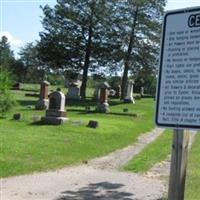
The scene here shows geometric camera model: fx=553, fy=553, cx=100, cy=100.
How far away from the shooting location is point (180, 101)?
11.6 feet

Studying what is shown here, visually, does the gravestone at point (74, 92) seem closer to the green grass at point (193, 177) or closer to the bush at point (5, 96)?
the bush at point (5, 96)

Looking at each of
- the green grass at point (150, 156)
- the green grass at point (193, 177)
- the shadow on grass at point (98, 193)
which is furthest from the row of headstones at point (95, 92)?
the shadow on grass at point (98, 193)

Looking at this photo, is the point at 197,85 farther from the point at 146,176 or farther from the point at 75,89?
the point at 75,89

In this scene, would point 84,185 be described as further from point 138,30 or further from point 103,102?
point 138,30

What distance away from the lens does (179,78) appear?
3.56 m

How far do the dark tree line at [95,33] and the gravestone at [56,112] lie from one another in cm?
2719

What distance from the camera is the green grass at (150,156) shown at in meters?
14.1

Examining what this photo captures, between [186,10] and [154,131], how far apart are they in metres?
24.2

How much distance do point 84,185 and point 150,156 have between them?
19.2ft

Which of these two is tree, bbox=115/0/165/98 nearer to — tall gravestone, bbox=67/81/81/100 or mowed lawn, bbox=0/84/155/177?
tall gravestone, bbox=67/81/81/100

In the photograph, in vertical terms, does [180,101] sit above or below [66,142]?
above

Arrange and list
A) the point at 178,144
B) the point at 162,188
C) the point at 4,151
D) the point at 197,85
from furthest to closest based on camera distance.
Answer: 1. the point at 4,151
2. the point at 162,188
3. the point at 178,144
4. the point at 197,85

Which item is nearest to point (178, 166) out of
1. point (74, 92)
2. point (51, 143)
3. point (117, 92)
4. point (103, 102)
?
point (51, 143)

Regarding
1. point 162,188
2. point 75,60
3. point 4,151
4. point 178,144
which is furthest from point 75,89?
point 178,144
